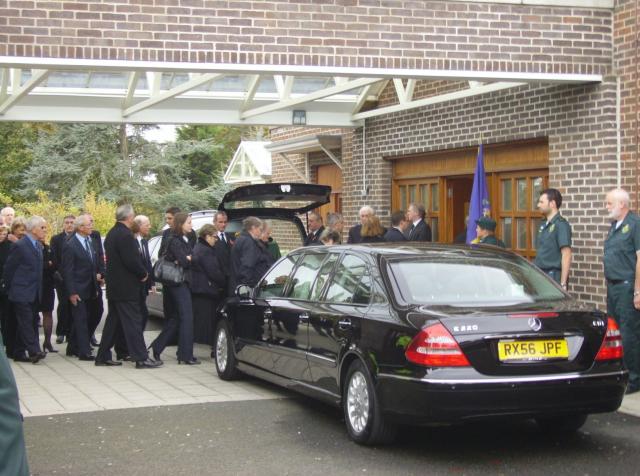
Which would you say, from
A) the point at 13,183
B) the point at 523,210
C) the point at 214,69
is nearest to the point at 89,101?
the point at 214,69

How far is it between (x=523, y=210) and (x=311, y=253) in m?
5.18

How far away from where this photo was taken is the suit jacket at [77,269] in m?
12.4

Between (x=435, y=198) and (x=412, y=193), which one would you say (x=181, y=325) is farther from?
(x=412, y=193)

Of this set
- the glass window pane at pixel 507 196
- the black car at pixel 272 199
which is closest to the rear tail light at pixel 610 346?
the glass window pane at pixel 507 196

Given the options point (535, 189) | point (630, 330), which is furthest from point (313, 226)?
point (630, 330)

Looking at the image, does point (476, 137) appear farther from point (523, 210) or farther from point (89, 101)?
point (89, 101)

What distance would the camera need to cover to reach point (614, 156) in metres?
11.4

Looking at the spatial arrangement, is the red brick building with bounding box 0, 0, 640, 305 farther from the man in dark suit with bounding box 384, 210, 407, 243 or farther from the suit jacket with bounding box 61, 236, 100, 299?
the suit jacket with bounding box 61, 236, 100, 299

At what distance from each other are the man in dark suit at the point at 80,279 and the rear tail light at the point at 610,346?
6982 mm

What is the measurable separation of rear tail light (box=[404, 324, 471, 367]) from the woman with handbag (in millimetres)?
5538

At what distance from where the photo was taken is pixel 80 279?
12.5 metres

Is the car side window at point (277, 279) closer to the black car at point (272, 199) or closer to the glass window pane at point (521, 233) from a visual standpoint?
the black car at point (272, 199)

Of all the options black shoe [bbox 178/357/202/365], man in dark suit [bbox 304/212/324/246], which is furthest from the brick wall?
black shoe [bbox 178/357/202/365]

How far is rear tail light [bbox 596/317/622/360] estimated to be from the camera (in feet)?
22.9
